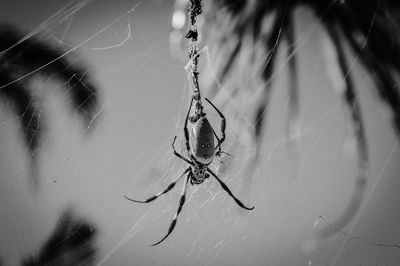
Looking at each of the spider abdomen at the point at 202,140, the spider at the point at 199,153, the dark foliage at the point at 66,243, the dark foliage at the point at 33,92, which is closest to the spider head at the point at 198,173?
the spider at the point at 199,153

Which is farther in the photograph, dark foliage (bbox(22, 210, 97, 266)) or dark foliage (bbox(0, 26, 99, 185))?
dark foliage (bbox(22, 210, 97, 266))

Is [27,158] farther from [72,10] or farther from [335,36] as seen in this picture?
[335,36]

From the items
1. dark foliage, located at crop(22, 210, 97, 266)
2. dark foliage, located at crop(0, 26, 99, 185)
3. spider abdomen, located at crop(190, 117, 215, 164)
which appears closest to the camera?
spider abdomen, located at crop(190, 117, 215, 164)

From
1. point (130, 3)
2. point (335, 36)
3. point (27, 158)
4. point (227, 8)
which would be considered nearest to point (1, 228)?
point (27, 158)

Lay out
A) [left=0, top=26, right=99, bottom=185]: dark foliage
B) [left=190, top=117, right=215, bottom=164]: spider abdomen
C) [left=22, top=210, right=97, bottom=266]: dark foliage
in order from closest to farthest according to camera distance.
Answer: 1. [left=190, top=117, right=215, bottom=164]: spider abdomen
2. [left=0, top=26, right=99, bottom=185]: dark foliage
3. [left=22, top=210, right=97, bottom=266]: dark foliage

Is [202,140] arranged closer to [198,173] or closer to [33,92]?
[198,173]

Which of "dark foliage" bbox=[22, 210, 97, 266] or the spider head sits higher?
"dark foliage" bbox=[22, 210, 97, 266]

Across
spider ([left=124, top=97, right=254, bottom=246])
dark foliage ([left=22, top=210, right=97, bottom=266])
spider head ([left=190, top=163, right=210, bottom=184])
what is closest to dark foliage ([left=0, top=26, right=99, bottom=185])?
spider ([left=124, top=97, right=254, bottom=246])

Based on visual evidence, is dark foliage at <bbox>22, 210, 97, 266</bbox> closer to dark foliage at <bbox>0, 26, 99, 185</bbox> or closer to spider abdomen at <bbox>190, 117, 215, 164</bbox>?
dark foliage at <bbox>0, 26, 99, 185</bbox>
